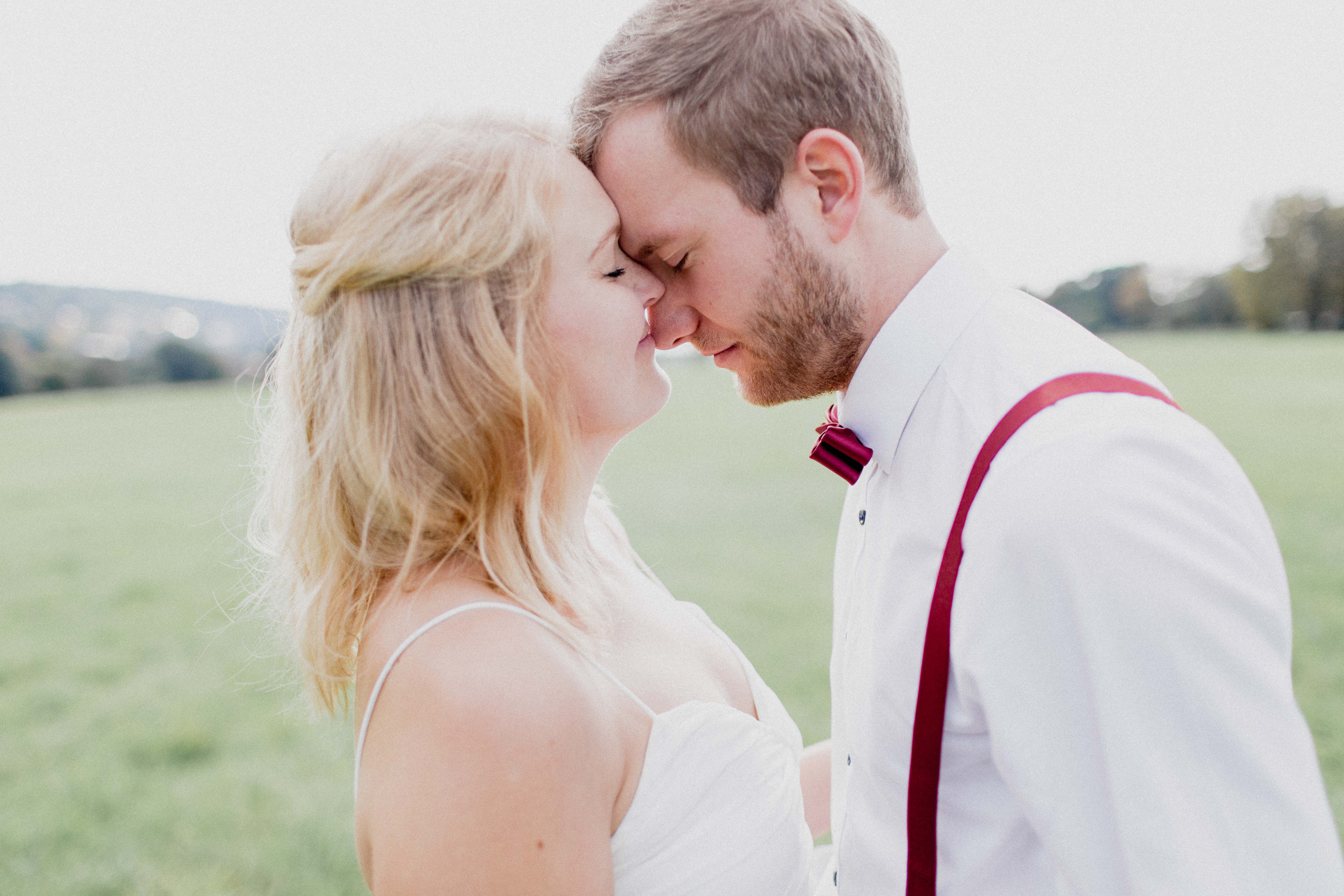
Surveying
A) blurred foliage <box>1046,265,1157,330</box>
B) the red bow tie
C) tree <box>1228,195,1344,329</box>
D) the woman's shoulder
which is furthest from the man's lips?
tree <box>1228,195,1344,329</box>

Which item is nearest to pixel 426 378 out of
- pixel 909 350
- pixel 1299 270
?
pixel 909 350

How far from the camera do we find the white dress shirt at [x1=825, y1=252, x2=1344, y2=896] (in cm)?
133

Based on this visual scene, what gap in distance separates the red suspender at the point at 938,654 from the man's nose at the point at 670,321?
0.97m

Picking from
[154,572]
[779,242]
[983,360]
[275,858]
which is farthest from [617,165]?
[154,572]

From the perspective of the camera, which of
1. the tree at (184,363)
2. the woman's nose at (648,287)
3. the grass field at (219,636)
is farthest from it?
the tree at (184,363)

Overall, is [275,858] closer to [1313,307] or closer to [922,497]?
[922,497]

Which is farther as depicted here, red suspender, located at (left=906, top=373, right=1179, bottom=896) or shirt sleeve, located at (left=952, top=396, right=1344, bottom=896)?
red suspender, located at (left=906, top=373, right=1179, bottom=896)

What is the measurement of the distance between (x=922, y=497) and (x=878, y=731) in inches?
20.0

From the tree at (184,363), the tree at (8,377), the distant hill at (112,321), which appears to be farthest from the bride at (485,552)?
the tree at (184,363)

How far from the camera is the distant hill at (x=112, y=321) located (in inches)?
1183

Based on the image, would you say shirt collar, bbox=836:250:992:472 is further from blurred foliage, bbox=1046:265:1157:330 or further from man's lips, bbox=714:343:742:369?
blurred foliage, bbox=1046:265:1157:330

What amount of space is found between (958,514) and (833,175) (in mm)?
945

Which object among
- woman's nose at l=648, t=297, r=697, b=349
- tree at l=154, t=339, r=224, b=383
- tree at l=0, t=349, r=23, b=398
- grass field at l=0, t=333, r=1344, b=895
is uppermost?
woman's nose at l=648, t=297, r=697, b=349

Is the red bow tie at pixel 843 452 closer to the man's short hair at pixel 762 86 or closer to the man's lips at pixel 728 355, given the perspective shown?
the man's lips at pixel 728 355
